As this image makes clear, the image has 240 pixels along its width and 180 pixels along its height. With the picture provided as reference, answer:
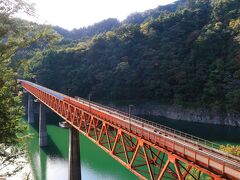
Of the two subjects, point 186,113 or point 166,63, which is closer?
point 186,113

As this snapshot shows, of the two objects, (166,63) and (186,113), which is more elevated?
(166,63)

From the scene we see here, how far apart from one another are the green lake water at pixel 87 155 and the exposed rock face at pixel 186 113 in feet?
5.59

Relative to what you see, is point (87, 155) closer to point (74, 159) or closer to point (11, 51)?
point (74, 159)

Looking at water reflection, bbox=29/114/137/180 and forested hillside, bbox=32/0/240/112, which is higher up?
forested hillside, bbox=32/0/240/112

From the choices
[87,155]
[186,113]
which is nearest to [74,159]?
[87,155]

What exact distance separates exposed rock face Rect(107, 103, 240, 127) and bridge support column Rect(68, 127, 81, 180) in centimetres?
3622

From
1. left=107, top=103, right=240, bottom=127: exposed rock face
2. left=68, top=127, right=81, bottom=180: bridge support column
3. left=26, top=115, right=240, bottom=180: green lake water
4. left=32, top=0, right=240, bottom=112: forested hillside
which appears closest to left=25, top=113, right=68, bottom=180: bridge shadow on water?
left=26, top=115, right=240, bottom=180: green lake water

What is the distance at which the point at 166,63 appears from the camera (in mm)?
67812

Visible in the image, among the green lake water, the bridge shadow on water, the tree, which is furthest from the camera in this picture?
the bridge shadow on water

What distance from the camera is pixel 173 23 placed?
258ft

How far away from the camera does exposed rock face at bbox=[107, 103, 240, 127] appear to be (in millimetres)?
→ 55312

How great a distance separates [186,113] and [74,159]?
38739mm

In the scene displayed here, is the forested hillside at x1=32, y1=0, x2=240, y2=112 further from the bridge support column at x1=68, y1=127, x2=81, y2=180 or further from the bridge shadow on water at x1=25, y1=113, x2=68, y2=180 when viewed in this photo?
the bridge support column at x1=68, y1=127, x2=81, y2=180

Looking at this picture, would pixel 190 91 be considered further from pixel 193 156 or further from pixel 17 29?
pixel 17 29
